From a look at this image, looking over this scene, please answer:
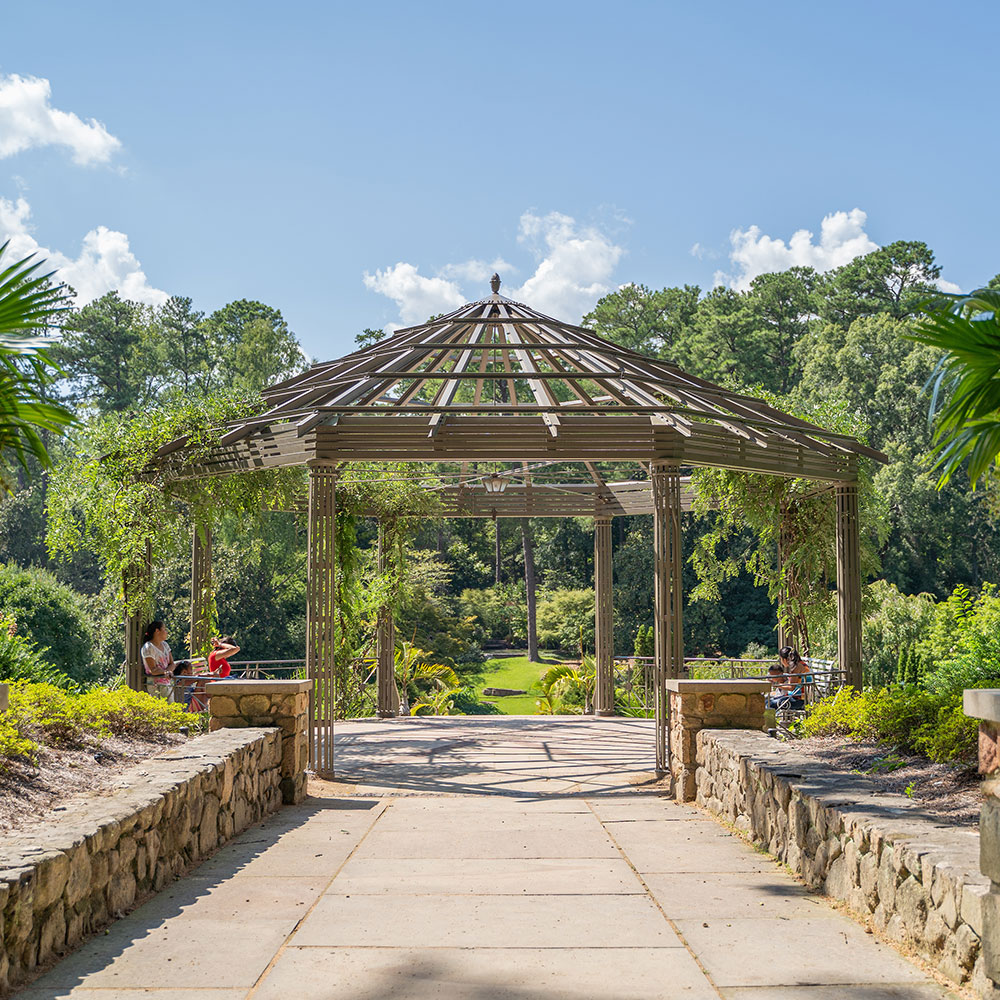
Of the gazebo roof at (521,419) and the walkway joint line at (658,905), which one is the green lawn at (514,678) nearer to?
the gazebo roof at (521,419)

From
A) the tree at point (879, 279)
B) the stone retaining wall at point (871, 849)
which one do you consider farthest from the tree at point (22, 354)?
the tree at point (879, 279)

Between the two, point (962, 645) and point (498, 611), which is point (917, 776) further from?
point (498, 611)

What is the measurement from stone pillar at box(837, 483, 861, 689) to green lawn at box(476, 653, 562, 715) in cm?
1780

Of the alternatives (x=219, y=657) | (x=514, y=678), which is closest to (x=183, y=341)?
(x=514, y=678)

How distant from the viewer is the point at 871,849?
14.0ft

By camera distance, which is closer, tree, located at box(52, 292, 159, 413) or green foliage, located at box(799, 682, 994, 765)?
green foliage, located at box(799, 682, 994, 765)

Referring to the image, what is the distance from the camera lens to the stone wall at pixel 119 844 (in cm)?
354

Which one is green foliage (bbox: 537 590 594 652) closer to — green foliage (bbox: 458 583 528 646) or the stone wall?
green foliage (bbox: 458 583 528 646)

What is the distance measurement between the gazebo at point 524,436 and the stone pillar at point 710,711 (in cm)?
86

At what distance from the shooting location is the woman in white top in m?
10.0

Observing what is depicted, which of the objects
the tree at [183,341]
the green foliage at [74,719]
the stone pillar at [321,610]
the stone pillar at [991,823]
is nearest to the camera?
the stone pillar at [991,823]

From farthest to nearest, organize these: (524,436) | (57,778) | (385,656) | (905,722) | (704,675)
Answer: (704,675) → (385,656) → (524,436) → (905,722) → (57,778)

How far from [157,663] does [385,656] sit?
5.94 m

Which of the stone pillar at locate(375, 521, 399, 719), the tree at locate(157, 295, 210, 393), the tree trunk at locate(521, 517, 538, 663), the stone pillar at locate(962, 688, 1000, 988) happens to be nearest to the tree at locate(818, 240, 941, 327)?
the tree trunk at locate(521, 517, 538, 663)
